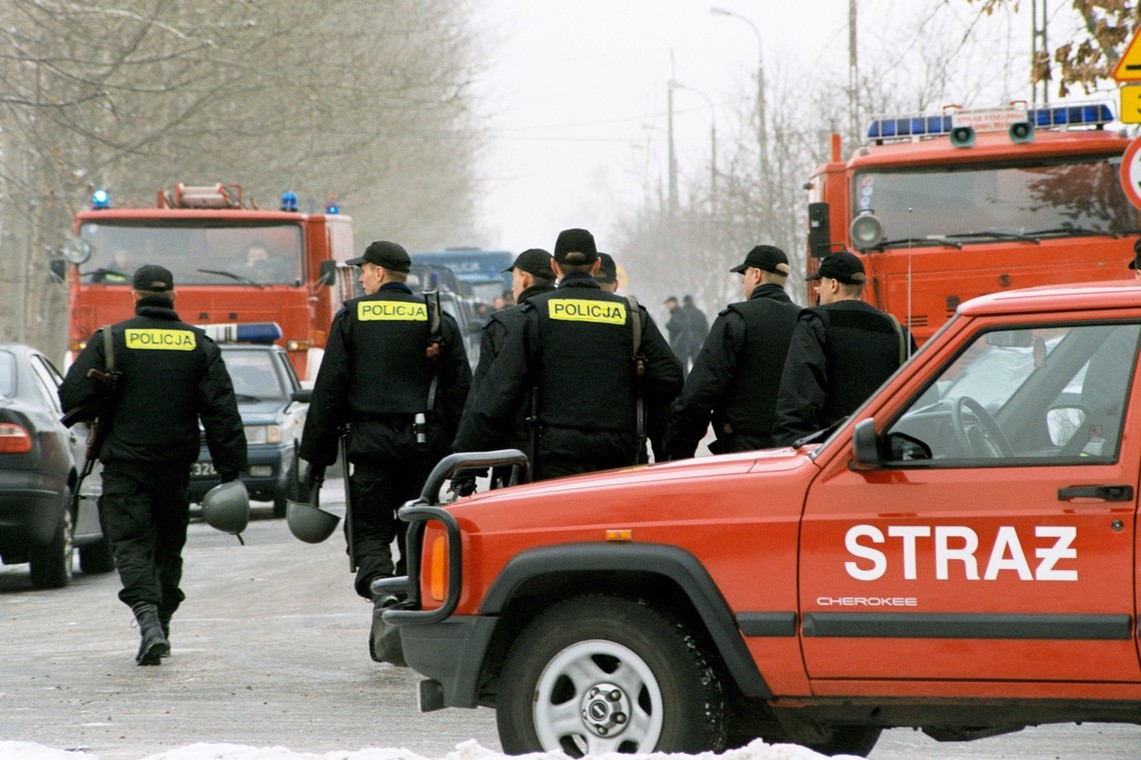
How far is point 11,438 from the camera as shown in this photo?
10.7 metres

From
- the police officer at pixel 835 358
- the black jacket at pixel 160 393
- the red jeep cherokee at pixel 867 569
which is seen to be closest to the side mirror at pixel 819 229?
the black jacket at pixel 160 393

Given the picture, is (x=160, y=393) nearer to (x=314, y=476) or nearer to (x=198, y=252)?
(x=314, y=476)

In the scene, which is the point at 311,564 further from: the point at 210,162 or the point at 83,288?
the point at 210,162

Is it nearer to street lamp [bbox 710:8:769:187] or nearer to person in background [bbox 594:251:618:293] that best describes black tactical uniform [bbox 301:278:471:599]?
person in background [bbox 594:251:618:293]

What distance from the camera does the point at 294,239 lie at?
64.5 ft

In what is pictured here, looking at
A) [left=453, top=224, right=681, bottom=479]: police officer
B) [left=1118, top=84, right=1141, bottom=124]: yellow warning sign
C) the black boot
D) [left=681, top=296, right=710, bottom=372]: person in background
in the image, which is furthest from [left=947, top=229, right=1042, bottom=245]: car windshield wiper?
[left=681, top=296, right=710, bottom=372]: person in background

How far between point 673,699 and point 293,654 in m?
3.77

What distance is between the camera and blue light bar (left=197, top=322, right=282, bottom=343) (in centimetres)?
1845

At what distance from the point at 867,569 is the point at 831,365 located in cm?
230

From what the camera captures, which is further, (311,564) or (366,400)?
(311,564)

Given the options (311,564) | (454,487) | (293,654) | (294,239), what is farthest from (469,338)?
(454,487)

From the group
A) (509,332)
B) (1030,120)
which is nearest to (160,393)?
(509,332)

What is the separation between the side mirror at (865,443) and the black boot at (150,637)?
14.1 feet

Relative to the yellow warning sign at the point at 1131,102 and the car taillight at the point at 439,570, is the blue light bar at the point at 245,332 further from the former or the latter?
the car taillight at the point at 439,570
